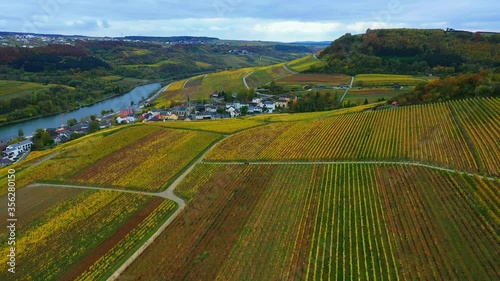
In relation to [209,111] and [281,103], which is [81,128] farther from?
[281,103]

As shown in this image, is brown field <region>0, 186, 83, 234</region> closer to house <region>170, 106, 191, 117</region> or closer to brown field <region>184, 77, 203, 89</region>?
house <region>170, 106, 191, 117</region>

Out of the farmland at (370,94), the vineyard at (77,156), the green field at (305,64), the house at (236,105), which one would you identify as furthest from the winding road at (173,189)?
the green field at (305,64)

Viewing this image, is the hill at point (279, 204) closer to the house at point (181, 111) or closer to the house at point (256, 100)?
the house at point (181, 111)

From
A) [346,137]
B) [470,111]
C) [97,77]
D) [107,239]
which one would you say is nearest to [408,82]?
[470,111]

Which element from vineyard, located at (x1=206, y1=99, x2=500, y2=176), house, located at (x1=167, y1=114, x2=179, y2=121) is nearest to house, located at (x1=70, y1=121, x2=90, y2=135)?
house, located at (x1=167, y1=114, x2=179, y2=121)

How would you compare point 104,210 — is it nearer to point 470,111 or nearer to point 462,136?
point 462,136
